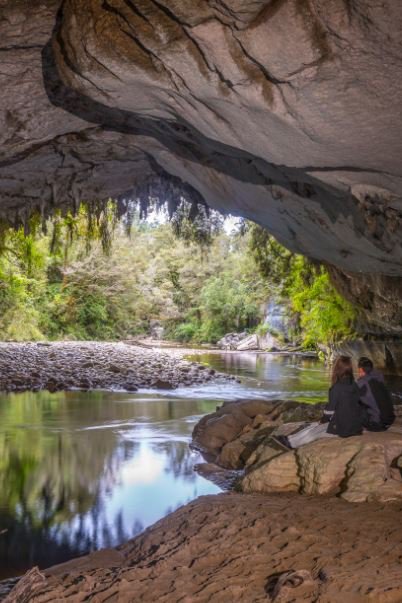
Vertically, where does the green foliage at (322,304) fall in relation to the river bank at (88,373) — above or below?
above

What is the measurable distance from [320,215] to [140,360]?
44.5 ft

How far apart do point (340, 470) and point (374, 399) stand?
3.64 feet

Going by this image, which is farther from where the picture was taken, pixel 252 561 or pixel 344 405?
pixel 344 405

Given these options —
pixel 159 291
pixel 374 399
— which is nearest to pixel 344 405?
pixel 374 399

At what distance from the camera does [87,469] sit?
281 inches

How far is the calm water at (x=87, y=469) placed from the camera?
5.08 m

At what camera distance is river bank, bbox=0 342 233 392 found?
45.5 feet

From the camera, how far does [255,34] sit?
3688 mm

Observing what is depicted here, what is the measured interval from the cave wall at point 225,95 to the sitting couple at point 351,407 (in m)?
2.27

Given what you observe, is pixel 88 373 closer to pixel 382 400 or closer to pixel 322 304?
pixel 322 304

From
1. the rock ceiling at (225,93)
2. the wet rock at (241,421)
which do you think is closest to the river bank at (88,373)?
the wet rock at (241,421)

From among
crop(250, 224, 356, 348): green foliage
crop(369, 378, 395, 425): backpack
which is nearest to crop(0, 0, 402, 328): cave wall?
crop(369, 378, 395, 425): backpack

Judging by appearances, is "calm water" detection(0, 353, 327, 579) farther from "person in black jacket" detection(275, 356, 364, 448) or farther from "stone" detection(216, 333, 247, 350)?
"stone" detection(216, 333, 247, 350)

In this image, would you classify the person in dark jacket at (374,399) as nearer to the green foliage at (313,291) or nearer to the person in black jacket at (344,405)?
the person in black jacket at (344,405)
